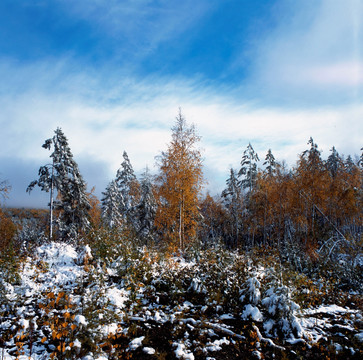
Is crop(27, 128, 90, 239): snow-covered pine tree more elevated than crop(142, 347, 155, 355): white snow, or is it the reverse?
crop(27, 128, 90, 239): snow-covered pine tree

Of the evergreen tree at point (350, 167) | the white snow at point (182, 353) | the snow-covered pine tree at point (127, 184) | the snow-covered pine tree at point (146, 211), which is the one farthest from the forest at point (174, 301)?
the evergreen tree at point (350, 167)

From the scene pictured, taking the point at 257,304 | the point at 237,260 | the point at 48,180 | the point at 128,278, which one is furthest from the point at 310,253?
the point at 48,180

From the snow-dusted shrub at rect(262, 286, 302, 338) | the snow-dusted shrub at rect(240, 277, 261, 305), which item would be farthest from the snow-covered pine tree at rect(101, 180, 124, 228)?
the snow-dusted shrub at rect(262, 286, 302, 338)

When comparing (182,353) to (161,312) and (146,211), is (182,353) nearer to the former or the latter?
(161,312)

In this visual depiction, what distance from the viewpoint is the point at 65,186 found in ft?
60.2

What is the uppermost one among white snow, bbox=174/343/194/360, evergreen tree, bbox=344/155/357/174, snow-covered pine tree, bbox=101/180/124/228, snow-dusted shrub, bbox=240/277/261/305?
evergreen tree, bbox=344/155/357/174

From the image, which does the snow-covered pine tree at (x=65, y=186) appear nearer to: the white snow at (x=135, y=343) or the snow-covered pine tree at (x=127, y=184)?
the snow-covered pine tree at (x=127, y=184)

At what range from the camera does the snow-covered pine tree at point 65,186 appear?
16844 millimetres

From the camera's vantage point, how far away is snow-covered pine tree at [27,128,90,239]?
55.3ft

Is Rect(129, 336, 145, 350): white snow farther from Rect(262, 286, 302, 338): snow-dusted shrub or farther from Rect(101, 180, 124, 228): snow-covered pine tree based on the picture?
Rect(101, 180, 124, 228): snow-covered pine tree

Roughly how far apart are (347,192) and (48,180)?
23478 millimetres

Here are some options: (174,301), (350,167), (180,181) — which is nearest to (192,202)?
(180,181)

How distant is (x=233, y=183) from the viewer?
102 feet

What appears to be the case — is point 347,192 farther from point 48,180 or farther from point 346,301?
point 48,180
